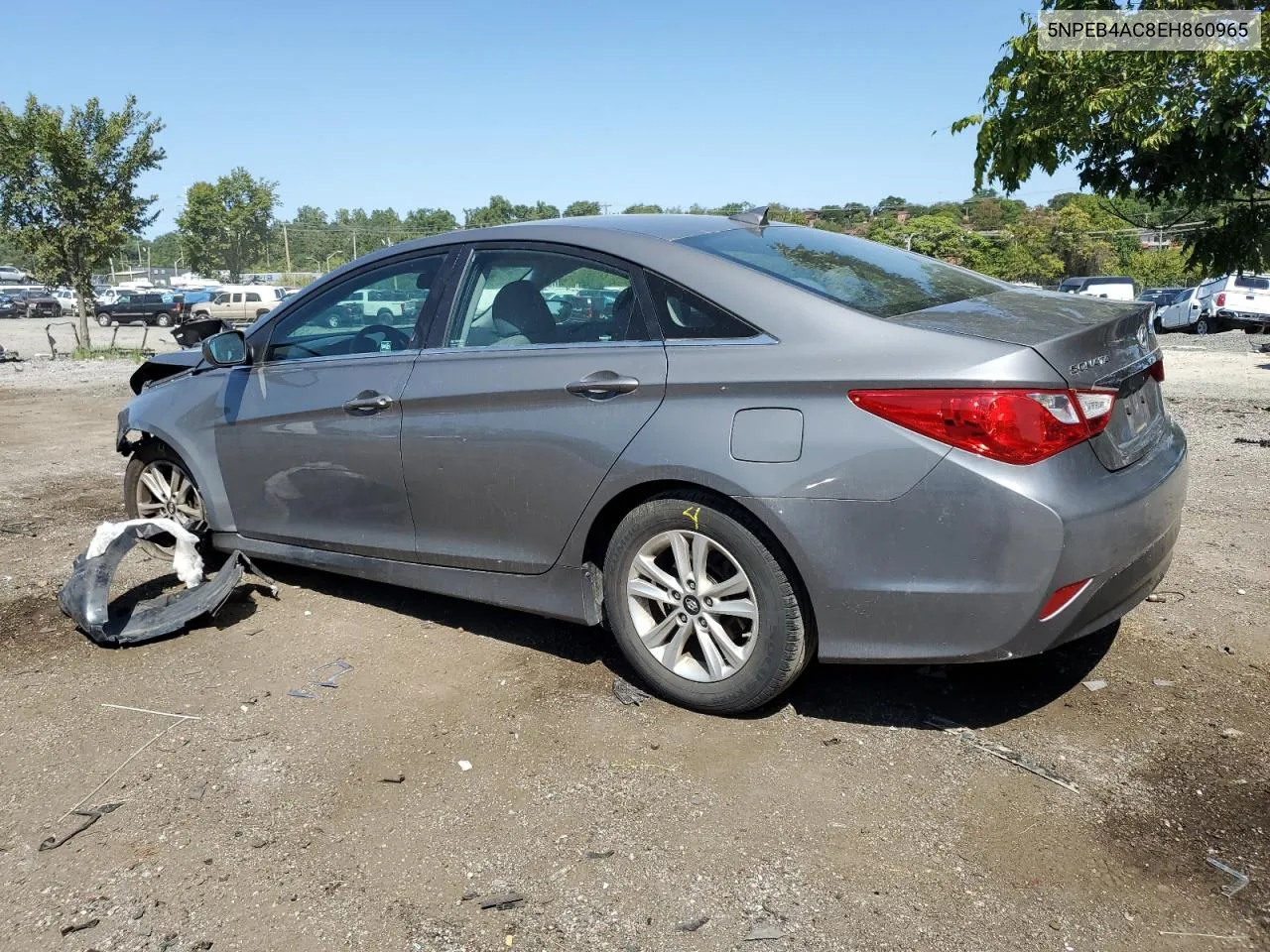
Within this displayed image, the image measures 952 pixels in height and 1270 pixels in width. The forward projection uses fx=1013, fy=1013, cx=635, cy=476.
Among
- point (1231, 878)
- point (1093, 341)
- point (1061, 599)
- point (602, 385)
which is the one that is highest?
point (1093, 341)

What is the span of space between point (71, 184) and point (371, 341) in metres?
23.4

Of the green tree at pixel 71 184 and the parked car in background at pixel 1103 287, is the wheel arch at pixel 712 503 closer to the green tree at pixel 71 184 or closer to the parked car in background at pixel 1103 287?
the green tree at pixel 71 184

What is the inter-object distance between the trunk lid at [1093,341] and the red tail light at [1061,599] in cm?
37

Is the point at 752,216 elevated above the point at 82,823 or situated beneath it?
elevated above

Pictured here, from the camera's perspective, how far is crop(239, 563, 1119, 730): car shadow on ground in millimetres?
3486

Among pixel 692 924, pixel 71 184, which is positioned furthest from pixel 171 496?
pixel 71 184

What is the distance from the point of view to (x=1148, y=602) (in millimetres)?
4449

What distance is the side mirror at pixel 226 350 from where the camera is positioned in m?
4.62

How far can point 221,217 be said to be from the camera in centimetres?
7569

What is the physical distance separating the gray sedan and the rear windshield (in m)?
0.02

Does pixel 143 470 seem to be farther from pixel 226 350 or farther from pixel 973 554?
pixel 973 554

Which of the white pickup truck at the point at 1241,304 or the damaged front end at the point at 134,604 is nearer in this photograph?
the damaged front end at the point at 134,604

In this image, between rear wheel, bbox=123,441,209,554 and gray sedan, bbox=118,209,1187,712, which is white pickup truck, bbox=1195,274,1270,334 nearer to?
gray sedan, bbox=118,209,1187,712

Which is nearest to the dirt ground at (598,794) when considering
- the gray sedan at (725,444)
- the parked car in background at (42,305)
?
the gray sedan at (725,444)
